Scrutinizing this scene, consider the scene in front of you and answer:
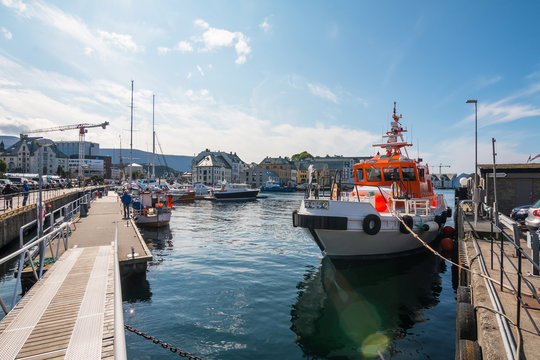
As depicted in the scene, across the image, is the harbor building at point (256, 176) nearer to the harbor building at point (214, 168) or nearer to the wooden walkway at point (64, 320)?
the harbor building at point (214, 168)

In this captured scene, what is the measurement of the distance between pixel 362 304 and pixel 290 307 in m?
2.20

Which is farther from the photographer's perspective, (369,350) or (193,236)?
(193,236)

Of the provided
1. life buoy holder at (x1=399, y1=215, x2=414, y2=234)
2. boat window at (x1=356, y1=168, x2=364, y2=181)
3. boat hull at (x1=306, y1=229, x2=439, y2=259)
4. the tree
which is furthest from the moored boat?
the tree

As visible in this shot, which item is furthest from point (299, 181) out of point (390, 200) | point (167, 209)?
point (390, 200)

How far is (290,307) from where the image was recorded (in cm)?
941

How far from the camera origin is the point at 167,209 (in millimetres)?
25234

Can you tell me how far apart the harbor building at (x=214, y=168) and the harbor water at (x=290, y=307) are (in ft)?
336

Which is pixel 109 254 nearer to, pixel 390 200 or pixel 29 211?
pixel 390 200

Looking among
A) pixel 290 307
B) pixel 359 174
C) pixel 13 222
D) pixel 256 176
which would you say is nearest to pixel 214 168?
pixel 256 176

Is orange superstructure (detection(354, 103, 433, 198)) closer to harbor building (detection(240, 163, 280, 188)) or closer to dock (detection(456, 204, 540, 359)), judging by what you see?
dock (detection(456, 204, 540, 359))

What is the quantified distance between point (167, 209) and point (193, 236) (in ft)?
16.2

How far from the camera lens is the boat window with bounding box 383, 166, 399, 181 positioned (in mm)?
15102

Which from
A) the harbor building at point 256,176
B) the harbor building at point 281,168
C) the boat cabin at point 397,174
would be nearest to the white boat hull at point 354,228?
the boat cabin at point 397,174

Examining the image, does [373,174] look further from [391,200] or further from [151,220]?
[151,220]
